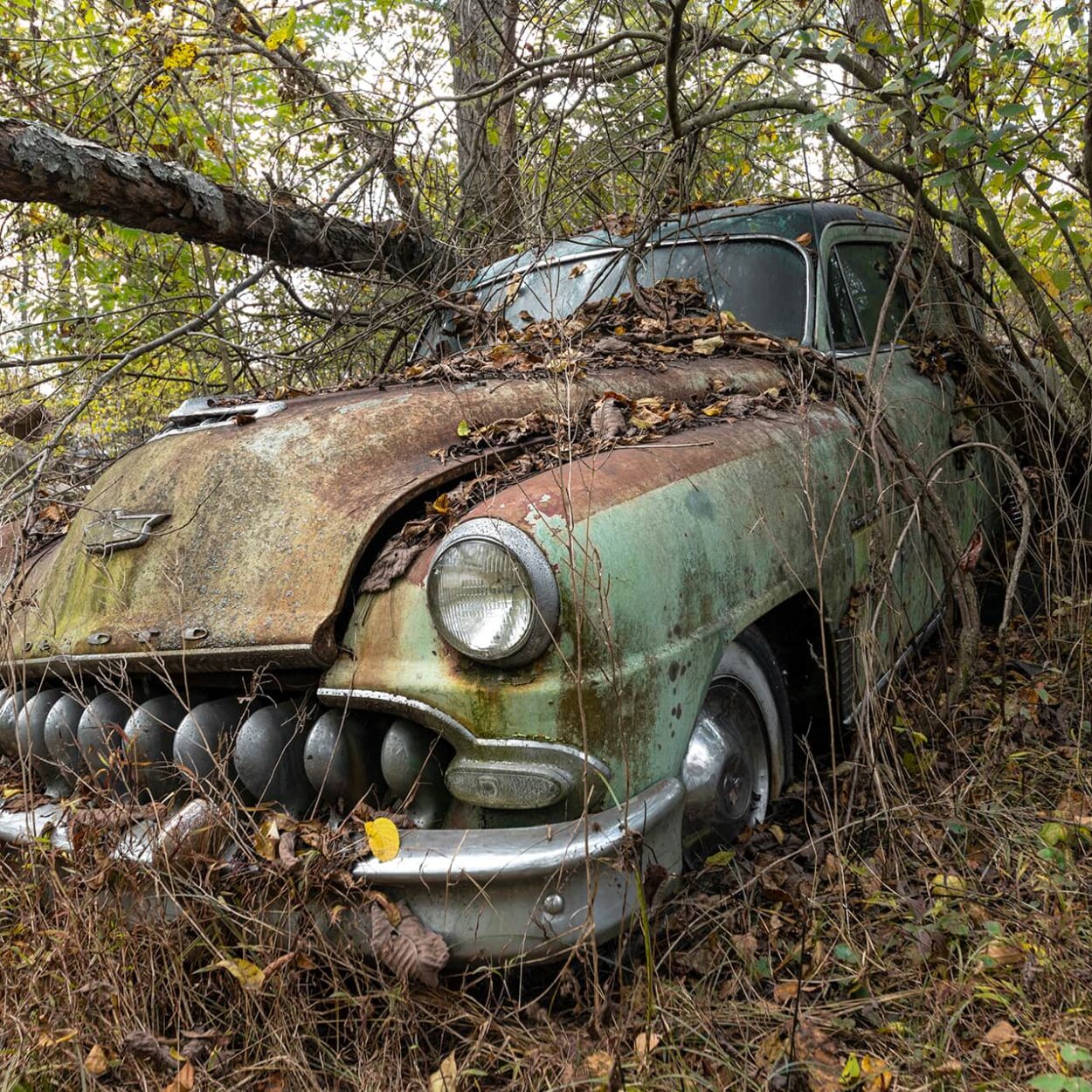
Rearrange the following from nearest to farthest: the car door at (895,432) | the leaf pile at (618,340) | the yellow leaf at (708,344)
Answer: the car door at (895,432), the leaf pile at (618,340), the yellow leaf at (708,344)

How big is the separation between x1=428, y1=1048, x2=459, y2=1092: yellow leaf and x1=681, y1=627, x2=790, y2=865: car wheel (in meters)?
0.67

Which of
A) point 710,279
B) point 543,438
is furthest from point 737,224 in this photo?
point 543,438

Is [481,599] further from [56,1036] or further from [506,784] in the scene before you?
[56,1036]

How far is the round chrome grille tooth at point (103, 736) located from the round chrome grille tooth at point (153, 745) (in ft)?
0.10

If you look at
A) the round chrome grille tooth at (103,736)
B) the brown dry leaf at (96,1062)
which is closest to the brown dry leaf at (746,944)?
the brown dry leaf at (96,1062)

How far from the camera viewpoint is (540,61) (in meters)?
4.05

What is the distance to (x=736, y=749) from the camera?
2252 millimetres

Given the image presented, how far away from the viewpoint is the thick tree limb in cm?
384

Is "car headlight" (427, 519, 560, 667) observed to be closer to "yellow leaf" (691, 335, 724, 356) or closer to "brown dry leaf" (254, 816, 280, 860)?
"brown dry leaf" (254, 816, 280, 860)

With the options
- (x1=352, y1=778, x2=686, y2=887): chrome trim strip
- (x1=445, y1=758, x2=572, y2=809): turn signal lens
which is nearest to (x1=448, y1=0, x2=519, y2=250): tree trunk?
(x1=445, y1=758, x2=572, y2=809): turn signal lens

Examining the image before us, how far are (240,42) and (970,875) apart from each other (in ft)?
17.0

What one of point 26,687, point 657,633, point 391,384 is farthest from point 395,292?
point 657,633

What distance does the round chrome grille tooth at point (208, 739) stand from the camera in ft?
6.66

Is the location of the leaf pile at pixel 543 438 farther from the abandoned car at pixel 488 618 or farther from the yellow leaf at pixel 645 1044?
the yellow leaf at pixel 645 1044
